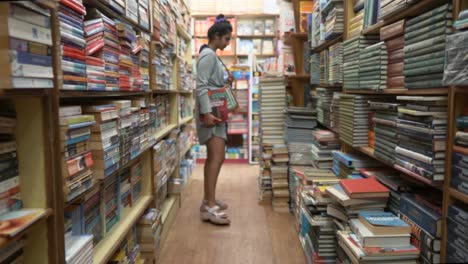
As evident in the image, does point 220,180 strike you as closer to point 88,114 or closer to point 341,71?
point 341,71

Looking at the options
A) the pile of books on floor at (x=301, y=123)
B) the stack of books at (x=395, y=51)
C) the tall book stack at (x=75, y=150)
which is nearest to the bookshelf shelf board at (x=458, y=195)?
the stack of books at (x=395, y=51)

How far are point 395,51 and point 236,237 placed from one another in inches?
71.8

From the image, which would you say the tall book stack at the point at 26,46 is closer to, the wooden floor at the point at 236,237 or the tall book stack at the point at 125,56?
the tall book stack at the point at 125,56

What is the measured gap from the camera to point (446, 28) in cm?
130

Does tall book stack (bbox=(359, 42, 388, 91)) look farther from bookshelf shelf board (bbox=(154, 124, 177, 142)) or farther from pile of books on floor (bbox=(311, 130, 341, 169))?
bookshelf shelf board (bbox=(154, 124, 177, 142))

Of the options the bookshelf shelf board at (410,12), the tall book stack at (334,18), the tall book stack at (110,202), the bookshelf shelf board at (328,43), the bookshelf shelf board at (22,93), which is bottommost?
the tall book stack at (110,202)

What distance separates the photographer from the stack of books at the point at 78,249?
51.1 inches

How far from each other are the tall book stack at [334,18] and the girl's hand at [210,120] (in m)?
1.08

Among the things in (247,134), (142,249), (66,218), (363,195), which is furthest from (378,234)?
(247,134)

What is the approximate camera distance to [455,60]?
3.92ft

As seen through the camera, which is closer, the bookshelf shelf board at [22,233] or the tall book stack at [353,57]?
the bookshelf shelf board at [22,233]

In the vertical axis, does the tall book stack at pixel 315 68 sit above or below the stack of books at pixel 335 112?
above

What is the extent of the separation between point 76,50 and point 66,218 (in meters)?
0.61

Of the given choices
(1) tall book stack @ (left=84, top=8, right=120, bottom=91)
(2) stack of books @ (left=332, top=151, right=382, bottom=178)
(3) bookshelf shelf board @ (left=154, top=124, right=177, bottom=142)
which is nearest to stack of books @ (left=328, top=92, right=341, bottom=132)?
(2) stack of books @ (left=332, top=151, right=382, bottom=178)
